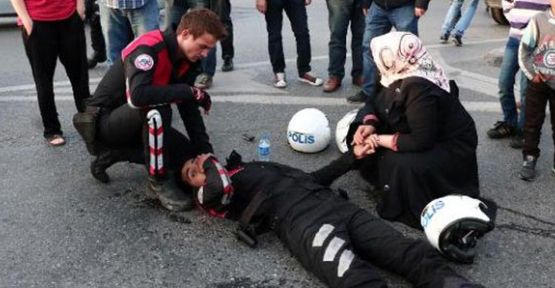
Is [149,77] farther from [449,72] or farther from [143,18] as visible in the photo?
[449,72]

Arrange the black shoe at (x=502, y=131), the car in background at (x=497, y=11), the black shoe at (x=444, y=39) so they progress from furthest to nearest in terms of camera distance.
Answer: the car in background at (x=497, y=11), the black shoe at (x=444, y=39), the black shoe at (x=502, y=131)

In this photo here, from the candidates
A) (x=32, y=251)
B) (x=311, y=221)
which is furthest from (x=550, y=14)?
(x=32, y=251)

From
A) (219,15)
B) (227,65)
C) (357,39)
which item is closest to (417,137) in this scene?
(357,39)

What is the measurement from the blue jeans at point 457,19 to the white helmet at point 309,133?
4.26m

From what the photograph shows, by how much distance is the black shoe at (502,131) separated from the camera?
4586mm

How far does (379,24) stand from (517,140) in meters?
1.55

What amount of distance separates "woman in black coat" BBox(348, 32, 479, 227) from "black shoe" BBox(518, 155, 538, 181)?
25.0 inches

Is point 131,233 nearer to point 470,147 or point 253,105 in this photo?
Result: point 470,147

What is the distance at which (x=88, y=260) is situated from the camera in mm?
3051

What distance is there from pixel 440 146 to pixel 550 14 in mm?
1159

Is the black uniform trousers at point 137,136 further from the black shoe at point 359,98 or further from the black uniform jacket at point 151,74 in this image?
the black shoe at point 359,98

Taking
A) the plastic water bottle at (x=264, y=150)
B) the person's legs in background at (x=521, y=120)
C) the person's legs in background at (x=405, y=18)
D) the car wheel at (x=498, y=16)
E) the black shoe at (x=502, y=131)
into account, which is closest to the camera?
the plastic water bottle at (x=264, y=150)

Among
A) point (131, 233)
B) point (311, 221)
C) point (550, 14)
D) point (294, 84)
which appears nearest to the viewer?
point (311, 221)

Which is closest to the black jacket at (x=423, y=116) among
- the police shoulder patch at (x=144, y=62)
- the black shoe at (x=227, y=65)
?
the police shoulder patch at (x=144, y=62)
